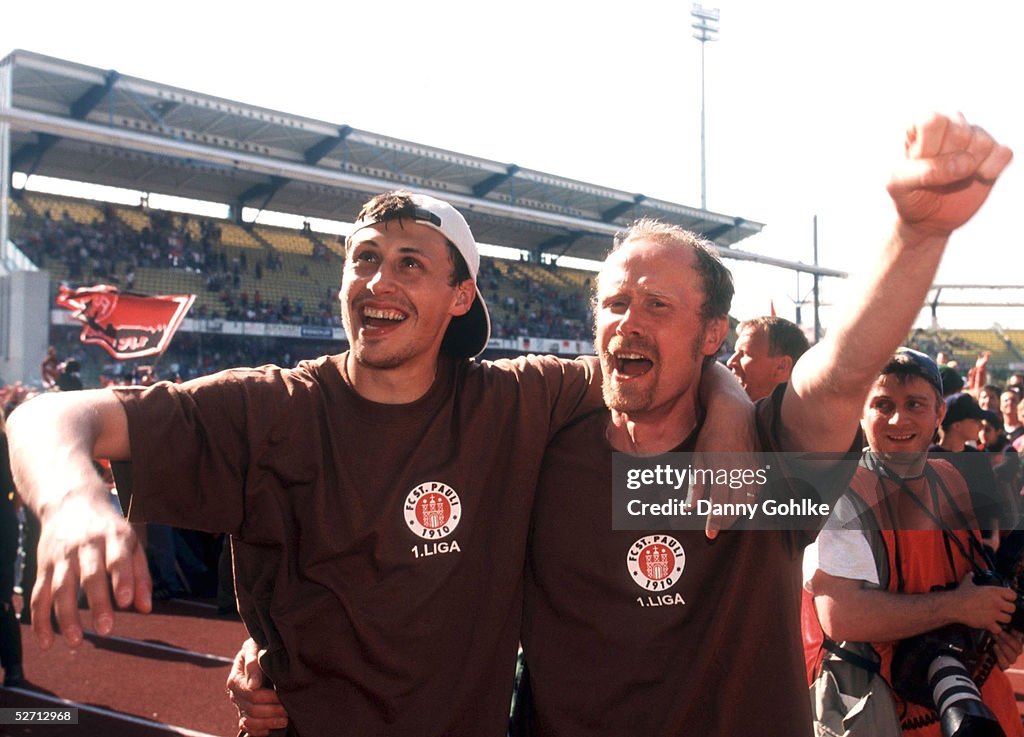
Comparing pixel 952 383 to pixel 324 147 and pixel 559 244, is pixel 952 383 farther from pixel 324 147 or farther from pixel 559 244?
pixel 559 244

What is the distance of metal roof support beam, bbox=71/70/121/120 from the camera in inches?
1033

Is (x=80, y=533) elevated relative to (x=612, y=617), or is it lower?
elevated

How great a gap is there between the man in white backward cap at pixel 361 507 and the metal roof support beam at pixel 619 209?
123 ft

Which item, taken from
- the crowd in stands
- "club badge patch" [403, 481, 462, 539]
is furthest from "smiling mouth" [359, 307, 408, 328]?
the crowd in stands

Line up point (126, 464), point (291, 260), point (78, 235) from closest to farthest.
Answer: point (126, 464), point (78, 235), point (291, 260)

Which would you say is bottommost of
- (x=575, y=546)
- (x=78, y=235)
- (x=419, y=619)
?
(x=419, y=619)

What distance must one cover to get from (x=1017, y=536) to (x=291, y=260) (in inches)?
1276

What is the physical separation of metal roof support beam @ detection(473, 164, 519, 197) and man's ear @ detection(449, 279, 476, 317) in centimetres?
3277

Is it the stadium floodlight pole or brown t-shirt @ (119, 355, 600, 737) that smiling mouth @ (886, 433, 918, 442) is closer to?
brown t-shirt @ (119, 355, 600, 737)

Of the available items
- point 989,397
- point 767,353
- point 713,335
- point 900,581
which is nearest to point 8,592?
point 767,353

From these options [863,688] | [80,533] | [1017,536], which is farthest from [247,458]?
[1017,536]

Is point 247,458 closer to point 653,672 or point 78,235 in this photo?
point 653,672

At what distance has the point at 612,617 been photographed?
6.86 ft

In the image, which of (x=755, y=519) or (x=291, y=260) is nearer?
(x=755, y=519)
